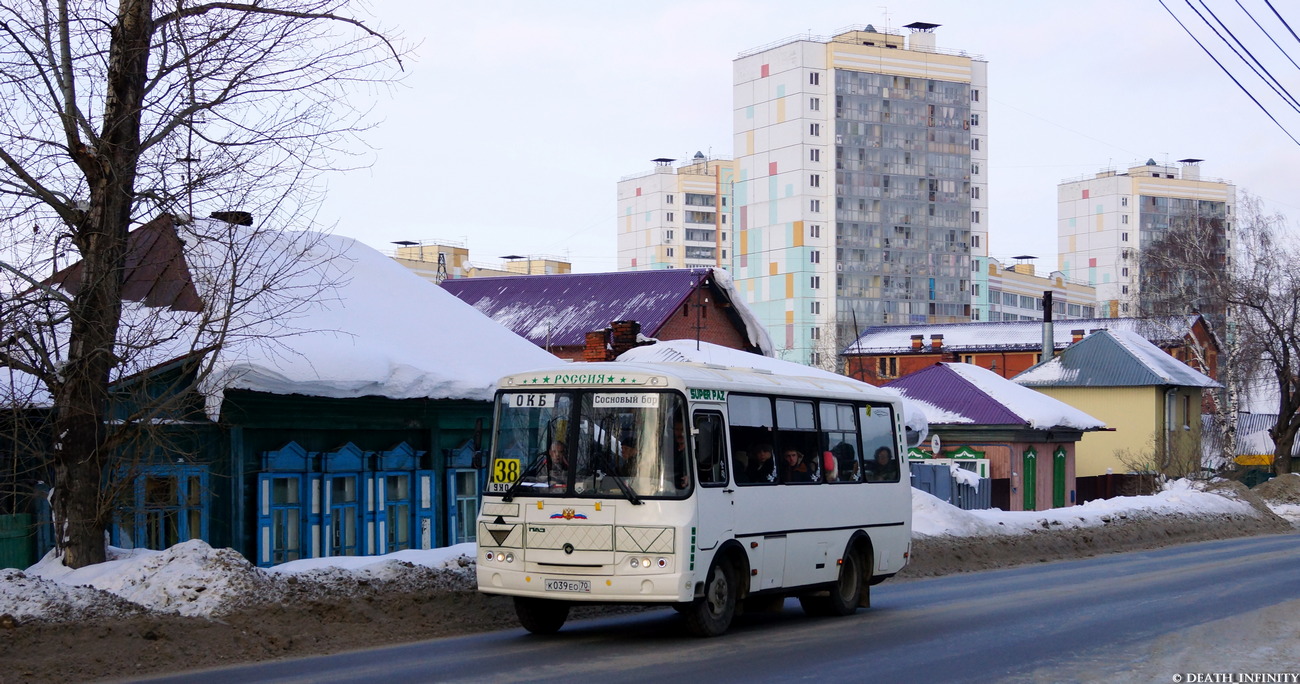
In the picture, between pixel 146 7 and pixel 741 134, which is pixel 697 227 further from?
pixel 146 7

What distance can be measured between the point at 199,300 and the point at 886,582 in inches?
459

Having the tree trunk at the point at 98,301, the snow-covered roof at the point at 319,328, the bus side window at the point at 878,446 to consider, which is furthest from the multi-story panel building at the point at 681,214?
the tree trunk at the point at 98,301

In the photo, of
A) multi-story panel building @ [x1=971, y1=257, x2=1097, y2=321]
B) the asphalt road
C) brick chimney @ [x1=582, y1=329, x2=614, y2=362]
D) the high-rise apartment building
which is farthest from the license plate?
multi-story panel building @ [x1=971, y1=257, x2=1097, y2=321]

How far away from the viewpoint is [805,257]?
136500 millimetres

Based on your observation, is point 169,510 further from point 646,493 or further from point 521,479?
point 646,493

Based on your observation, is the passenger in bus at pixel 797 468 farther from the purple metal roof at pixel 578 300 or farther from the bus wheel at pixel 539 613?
the purple metal roof at pixel 578 300

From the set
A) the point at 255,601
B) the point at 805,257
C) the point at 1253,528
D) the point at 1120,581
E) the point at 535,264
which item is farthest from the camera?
the point at 535,264

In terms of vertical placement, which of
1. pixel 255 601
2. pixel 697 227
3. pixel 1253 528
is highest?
pixel 697 227

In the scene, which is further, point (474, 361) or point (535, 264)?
point (535, 264)

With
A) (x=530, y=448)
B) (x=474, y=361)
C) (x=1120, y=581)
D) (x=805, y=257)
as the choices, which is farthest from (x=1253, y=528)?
(x=805, y=257)

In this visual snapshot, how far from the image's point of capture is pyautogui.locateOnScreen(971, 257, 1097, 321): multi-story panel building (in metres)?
148

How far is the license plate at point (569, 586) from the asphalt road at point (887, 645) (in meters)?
0.52

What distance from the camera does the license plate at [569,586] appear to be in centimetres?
1325

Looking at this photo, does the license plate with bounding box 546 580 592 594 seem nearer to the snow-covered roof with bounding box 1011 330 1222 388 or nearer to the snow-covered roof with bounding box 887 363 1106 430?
the snow-covered roof with bounding box 887 363 1106 430
